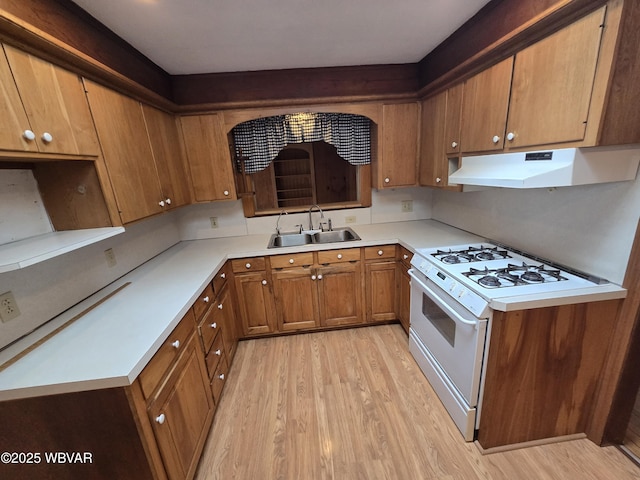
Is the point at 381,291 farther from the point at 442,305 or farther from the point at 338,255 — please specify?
the point at 442,305

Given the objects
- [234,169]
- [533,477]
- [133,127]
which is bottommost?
[533,477]

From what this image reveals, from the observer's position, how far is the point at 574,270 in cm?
149

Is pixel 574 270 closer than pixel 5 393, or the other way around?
pixel 5 393

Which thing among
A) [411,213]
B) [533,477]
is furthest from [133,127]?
[533,477]

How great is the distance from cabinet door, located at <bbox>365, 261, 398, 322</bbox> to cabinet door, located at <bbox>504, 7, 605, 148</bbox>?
53.7 inches

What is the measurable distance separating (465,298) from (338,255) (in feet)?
3.82

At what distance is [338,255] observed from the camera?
93.9 inches

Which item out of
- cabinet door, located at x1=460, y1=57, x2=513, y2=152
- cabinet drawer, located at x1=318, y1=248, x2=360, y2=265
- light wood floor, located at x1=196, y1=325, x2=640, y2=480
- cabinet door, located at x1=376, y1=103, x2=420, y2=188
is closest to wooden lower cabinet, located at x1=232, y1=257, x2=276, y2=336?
light wood floor, located at x1=196, y1=325, x2=640, y2=480

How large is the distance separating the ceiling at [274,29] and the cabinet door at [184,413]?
180 cm

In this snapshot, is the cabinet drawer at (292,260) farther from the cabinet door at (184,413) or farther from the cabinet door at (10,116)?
the cabinet door at (10,116)

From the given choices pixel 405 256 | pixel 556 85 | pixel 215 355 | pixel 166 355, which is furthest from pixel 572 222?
pixel 215 355

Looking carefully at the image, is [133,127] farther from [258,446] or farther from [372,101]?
[258,446]

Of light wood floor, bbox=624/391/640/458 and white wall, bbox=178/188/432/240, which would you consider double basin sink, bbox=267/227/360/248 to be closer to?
white wall, bbox=178/188/432/240

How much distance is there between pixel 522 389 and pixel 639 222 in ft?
3.12
